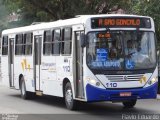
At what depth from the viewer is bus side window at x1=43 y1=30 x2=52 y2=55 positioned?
1927 centimetres

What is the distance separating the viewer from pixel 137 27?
16.5 meters

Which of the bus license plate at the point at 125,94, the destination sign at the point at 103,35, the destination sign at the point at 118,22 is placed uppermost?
the destination sign at the point at 118,22

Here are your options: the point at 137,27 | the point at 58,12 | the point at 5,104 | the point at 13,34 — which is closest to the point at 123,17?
the point at 137,27

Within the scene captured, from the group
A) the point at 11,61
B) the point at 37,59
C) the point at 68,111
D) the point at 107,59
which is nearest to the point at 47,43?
the point at 37,59

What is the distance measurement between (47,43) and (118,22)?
398 cm

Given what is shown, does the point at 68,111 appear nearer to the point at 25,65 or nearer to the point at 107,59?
the point at 107,59

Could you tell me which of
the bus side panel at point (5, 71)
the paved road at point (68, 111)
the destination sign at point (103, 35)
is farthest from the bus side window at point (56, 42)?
the bus side panel at point (5, 71)

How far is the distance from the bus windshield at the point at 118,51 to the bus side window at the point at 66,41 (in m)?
1.44

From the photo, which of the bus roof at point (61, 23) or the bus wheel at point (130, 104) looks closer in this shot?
the bus roof at point (61, 23)

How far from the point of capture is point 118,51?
1608 cm

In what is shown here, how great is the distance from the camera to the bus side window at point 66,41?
57.1ft

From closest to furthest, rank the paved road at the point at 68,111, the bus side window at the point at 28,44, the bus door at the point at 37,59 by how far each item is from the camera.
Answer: the paved road at the point at 68,111 < the bus door at the point at 37,59 < the bus side window at the point at 28,44

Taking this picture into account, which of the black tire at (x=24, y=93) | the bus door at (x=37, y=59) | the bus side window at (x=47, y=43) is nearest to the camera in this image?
the bus side window at (x=47, y=43)

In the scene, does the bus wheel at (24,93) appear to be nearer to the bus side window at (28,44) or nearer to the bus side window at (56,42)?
the bus side window at (28,44)
